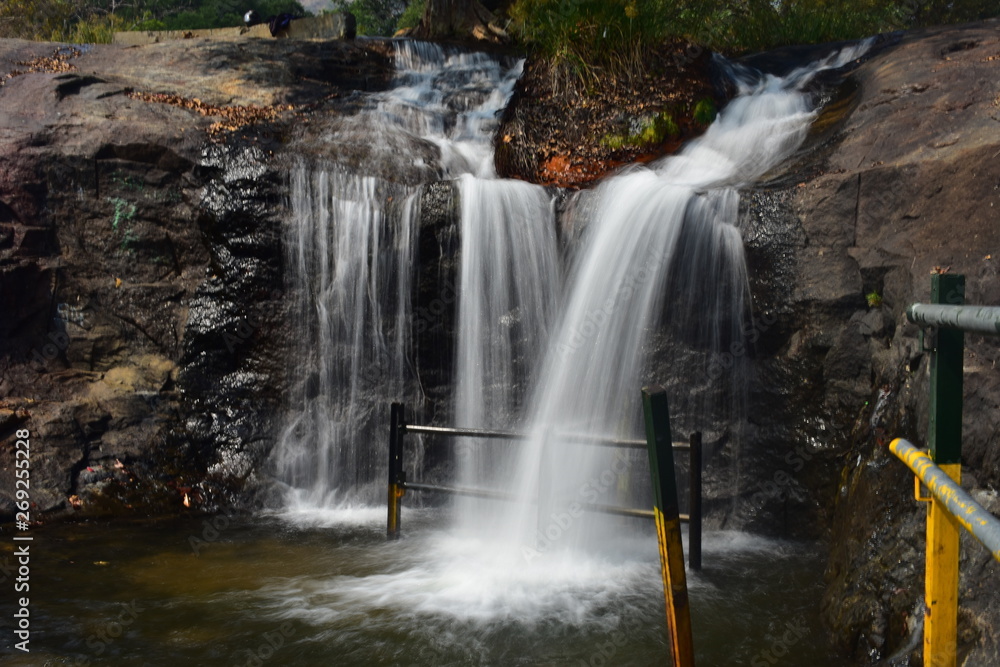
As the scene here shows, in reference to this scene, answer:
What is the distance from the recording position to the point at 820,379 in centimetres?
611

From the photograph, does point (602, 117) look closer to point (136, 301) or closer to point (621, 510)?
point (136, 301)

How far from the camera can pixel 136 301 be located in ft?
25.0

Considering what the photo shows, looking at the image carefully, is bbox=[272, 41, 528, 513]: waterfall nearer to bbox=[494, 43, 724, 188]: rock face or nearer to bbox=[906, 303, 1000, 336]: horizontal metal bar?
bbox=[494, 43, 724, 188]: rock face

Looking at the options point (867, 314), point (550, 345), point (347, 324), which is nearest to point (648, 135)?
point (550, 345)

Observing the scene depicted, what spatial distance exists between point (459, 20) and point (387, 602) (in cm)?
1120

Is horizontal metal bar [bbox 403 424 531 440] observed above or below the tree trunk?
below

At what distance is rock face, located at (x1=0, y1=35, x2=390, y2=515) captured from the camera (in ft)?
23.3

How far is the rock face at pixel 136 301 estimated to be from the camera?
23.3 ft

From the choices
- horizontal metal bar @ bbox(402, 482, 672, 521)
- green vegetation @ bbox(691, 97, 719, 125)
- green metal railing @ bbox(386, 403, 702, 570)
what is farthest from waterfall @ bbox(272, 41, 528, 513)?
green vegetation @ bbox(691, 97, 719, 125)

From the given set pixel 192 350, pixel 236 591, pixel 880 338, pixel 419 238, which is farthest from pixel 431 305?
pixel 880 338

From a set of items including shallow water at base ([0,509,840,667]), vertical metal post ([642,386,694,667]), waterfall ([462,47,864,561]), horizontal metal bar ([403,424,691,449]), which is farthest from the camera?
waterfall ([462,47,864,561])

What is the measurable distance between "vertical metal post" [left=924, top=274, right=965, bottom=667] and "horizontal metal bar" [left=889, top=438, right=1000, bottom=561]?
3.4 inches

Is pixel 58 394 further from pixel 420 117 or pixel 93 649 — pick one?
pixel 420 117

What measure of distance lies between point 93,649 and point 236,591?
94 centimetres
